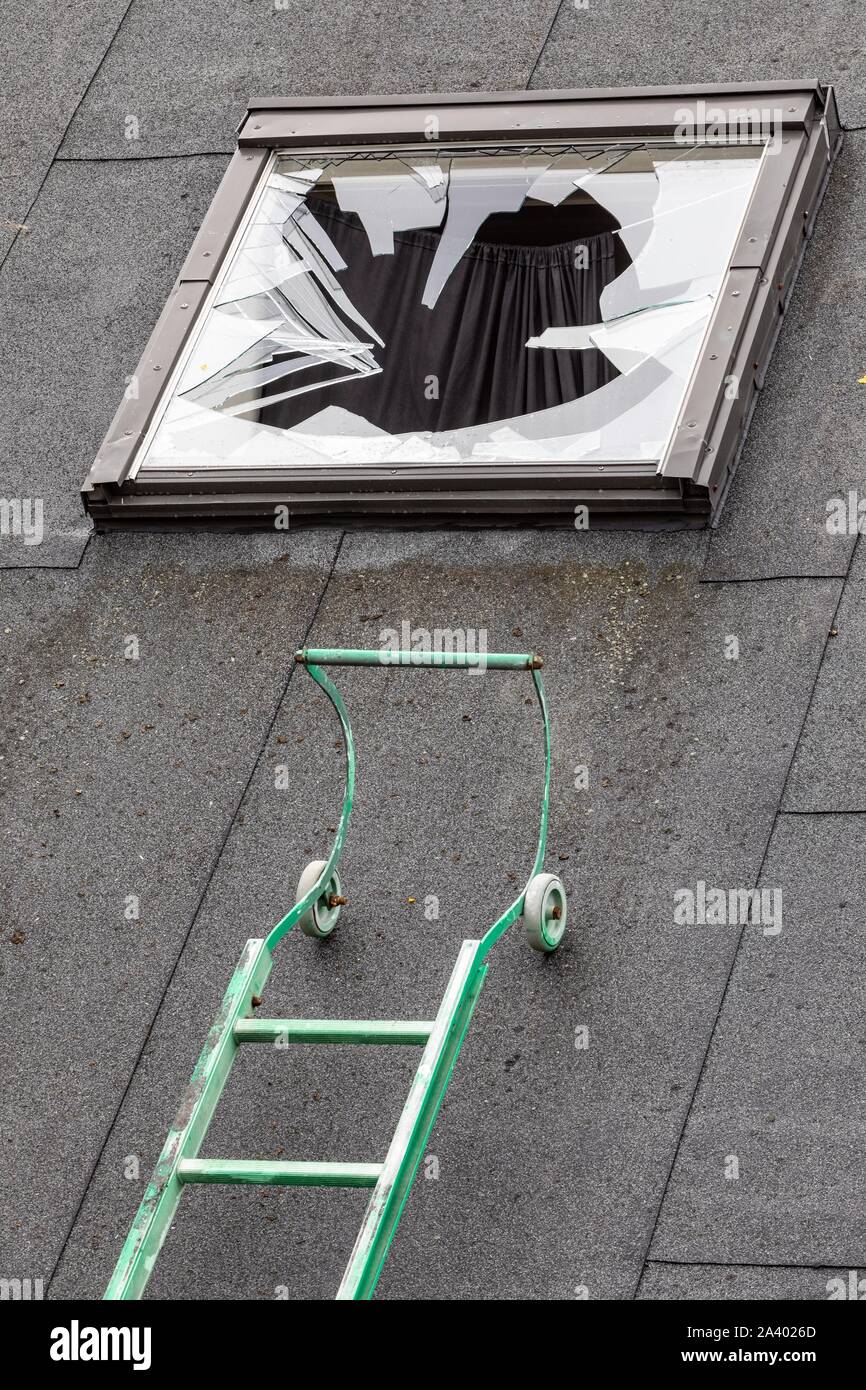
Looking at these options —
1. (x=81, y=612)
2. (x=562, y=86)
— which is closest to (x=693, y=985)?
(x=81, y=612)

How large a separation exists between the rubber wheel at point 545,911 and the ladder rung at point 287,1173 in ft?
3.12

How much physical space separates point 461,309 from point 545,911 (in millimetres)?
2906

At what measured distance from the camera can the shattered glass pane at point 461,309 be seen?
21.6 ft

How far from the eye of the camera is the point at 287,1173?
174 inches

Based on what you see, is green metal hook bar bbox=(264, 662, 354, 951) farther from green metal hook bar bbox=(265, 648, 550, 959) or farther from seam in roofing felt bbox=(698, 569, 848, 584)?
seam in roofing felt bbox=(698, 569, 848, 584)

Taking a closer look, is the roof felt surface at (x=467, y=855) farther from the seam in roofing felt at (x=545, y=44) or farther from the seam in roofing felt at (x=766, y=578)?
the seam in roofing felt at (x=545, y=44)

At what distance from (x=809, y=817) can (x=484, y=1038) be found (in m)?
1.16

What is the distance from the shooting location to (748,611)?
6078mm

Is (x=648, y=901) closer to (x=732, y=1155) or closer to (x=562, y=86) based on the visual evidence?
(x=732, y=1155)

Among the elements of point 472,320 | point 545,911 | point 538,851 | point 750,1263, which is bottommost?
point 750,1263

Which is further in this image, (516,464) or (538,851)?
(516,464)

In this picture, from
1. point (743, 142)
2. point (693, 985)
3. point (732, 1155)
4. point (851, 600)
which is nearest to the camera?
point (732, 1155)

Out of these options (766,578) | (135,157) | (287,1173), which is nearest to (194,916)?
(287,1173)

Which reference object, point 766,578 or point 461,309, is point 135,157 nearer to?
point 461,309
